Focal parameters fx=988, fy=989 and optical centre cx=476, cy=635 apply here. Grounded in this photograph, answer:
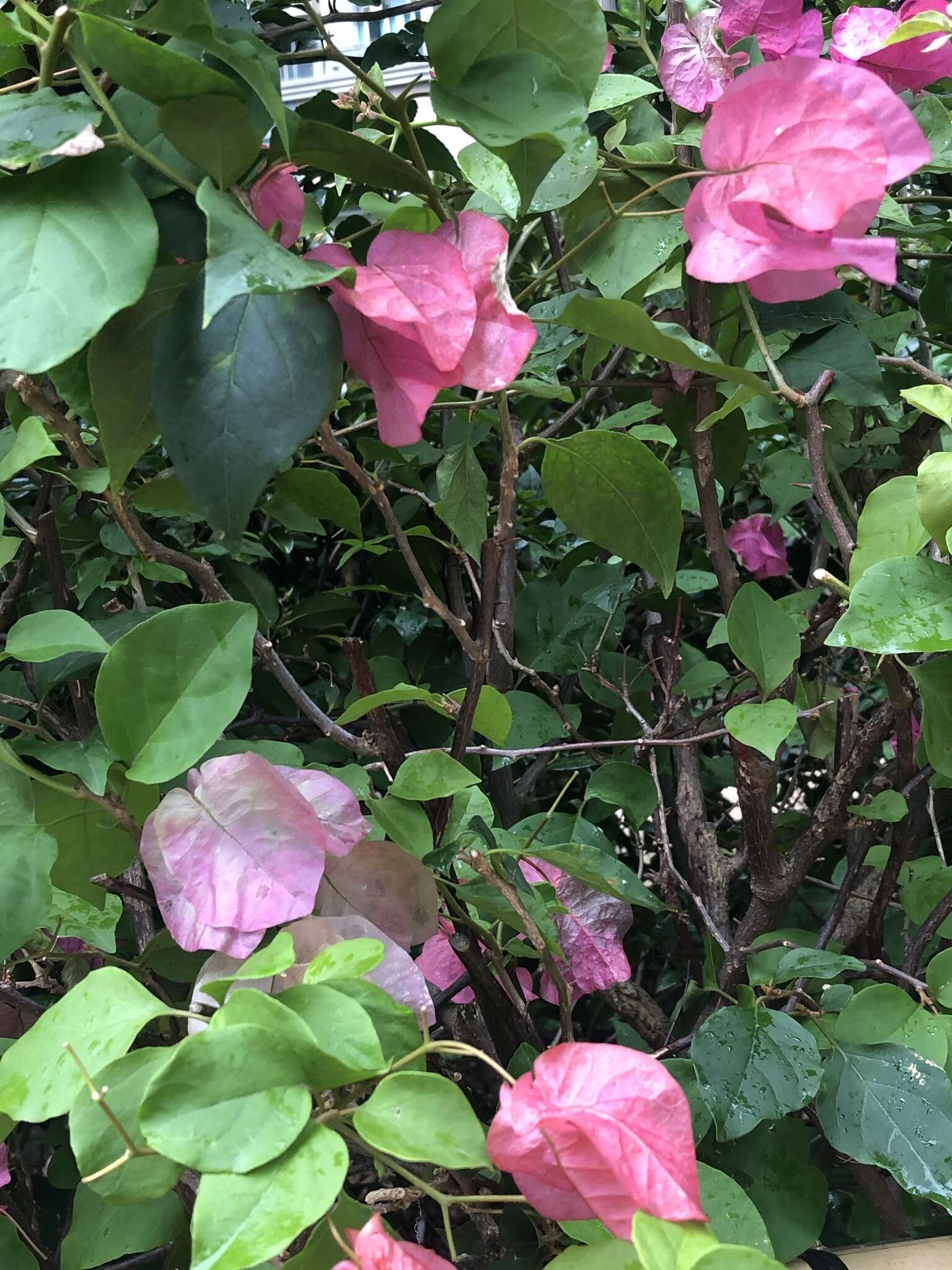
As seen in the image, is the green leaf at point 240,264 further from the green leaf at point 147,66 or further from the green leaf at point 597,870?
the green leaf at point 597,870

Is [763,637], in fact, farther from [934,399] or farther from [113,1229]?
[113,1229]

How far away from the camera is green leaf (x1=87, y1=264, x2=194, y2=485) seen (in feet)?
0.87

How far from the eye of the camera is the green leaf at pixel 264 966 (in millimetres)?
246

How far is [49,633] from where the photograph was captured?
30 centimetres

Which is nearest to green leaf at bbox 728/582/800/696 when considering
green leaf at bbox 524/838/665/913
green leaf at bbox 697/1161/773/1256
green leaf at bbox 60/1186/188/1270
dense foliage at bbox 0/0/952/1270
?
dense foliage at bbox 0/0/952/1270

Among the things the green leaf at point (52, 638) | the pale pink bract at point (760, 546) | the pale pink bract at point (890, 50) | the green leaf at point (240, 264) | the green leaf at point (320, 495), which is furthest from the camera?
the pale pink bract at point (760, 546)

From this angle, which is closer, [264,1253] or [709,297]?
[264,1253]

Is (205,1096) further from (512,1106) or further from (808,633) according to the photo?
(808,633)

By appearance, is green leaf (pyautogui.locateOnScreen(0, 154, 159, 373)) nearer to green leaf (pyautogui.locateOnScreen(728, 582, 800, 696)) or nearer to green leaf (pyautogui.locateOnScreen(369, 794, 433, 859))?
green leaf (pyautogui.locateOnScreen(369, 794, 433, 859))

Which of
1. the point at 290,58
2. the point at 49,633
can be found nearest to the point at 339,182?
the point at 290,58

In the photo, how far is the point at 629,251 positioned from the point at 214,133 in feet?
0.63

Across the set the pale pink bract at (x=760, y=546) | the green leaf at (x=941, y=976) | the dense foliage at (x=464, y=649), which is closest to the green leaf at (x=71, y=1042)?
the dense foliage at (x=464, y=649)

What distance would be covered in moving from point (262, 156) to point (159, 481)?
0.16 meters

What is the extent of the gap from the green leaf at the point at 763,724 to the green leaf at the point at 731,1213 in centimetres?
16
